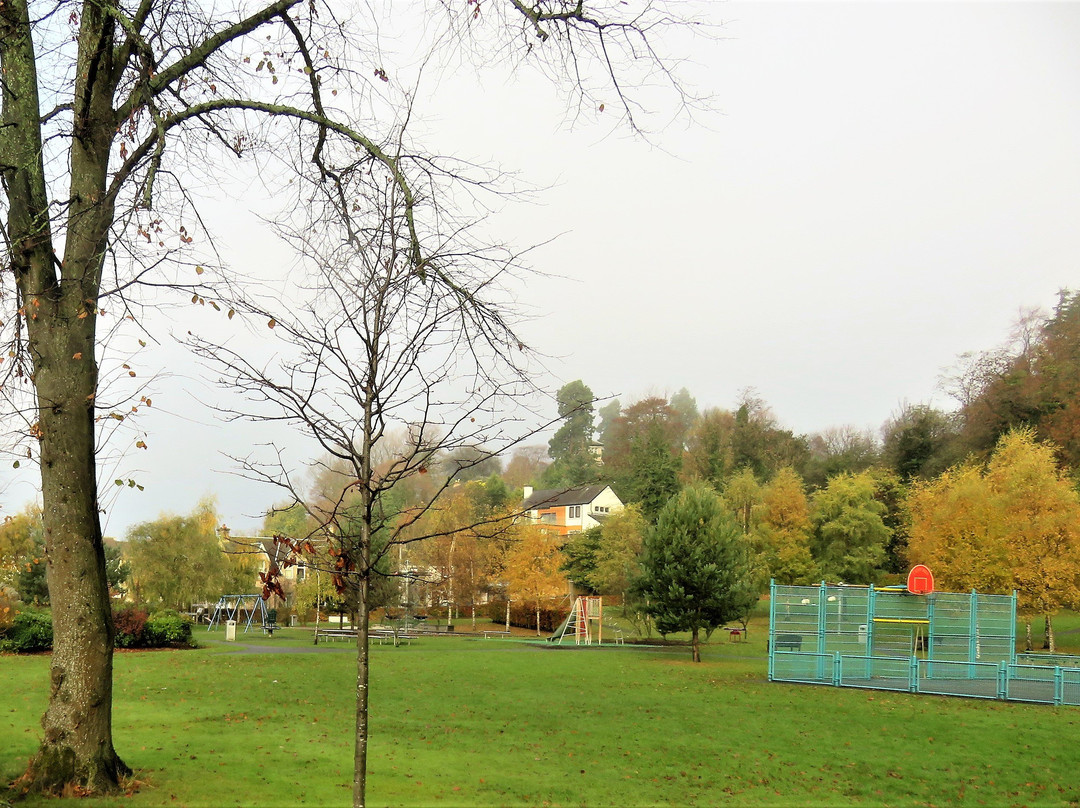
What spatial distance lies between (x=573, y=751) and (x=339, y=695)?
22.1 feet

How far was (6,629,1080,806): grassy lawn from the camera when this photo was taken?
1016 cm

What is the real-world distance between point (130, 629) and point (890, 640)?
2432 centimetres

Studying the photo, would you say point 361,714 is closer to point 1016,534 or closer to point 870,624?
point 870,624

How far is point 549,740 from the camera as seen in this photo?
45.7 feet

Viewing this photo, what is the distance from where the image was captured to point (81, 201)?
830 centimetres

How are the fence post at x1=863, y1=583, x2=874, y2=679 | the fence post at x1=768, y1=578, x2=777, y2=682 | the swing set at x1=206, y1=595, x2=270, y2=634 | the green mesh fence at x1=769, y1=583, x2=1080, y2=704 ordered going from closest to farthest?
the green mesh fence at x1=769, y1=583, x2=1080, y2=704, the fence post at x1=768, y1=578, x2=777, y2=682, the fence post at x1=863, y1=583, x2=874, y2=679, the swing set at x1=206, y1=595, x2=270, y2=634

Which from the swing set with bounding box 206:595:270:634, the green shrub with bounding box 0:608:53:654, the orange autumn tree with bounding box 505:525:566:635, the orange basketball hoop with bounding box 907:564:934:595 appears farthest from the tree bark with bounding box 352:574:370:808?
the orange autumn tree with bounding box 505:525:566:635

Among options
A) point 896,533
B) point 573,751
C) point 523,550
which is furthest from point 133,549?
point 896,533

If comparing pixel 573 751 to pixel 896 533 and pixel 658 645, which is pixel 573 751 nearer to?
pixel 658 645

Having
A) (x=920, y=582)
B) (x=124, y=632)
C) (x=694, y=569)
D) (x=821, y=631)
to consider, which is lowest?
Answer: (x=124, y=632)

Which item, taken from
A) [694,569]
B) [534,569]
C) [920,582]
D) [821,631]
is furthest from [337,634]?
[920,582]

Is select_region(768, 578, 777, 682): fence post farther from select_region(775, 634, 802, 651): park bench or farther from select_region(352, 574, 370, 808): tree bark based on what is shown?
select_region(352, 574, 370, 808): tree bark

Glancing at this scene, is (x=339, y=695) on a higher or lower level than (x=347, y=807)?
lower

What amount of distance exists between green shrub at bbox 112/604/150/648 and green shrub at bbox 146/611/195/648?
226 millimetres
